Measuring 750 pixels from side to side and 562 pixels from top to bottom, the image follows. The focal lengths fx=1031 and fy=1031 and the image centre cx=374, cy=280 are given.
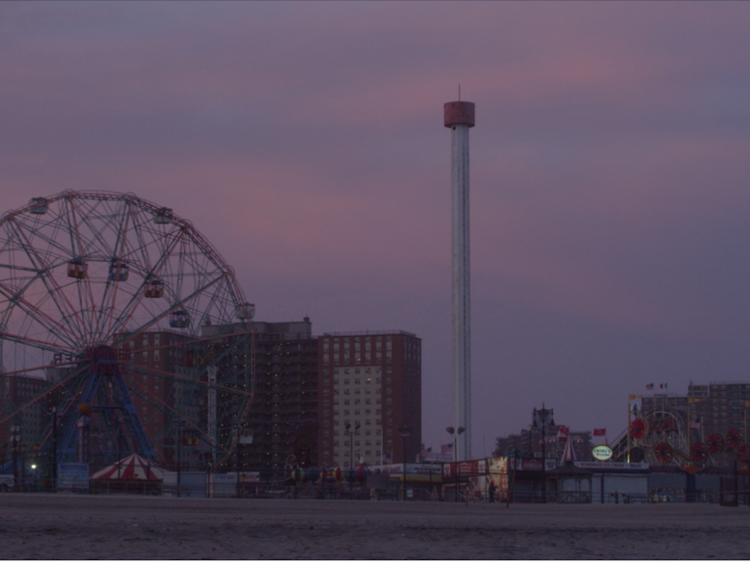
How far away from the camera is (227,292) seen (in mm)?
79500

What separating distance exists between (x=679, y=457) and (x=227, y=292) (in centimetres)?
5754

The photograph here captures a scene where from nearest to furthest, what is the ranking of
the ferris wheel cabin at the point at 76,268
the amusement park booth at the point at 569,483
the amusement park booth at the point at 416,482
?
1. the amusement park booth at the point at 569,483
2. the amusement park booth at the point at 416,482
3. the ferris wheel cabin at the point at 76,268

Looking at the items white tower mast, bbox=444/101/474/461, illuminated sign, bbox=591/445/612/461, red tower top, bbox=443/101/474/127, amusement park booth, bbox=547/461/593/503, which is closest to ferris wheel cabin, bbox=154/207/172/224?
amusement park booth, bbox=547/461/593/503

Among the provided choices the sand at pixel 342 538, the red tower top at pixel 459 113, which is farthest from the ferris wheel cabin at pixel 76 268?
the red tower top at pixel 459 113

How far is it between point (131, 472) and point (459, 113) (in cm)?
7617

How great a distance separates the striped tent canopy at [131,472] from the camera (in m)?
58.0

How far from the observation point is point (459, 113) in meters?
124

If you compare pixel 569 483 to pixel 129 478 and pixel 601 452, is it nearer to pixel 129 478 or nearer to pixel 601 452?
pixel 601 452

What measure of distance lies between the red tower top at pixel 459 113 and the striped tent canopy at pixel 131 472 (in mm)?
74928

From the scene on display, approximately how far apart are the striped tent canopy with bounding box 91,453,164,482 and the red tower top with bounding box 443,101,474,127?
2950 inches

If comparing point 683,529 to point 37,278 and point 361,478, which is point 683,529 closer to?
Answer: point 361,478

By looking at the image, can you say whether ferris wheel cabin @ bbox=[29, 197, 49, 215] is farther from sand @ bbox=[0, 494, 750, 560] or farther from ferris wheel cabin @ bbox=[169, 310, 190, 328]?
sand @ bbox=[0, 494, 750, 560]

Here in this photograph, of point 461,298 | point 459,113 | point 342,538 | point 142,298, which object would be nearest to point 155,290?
point 142,298

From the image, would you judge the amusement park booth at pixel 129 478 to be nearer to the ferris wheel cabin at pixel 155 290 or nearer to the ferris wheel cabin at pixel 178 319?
the ferris wheel cabin at pixel 178 319
